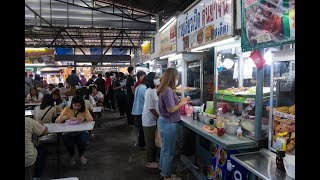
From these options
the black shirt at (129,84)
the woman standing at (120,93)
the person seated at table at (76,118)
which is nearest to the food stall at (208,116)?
the person seated at table at (76,118)

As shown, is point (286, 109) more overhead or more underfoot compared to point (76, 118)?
more overhead

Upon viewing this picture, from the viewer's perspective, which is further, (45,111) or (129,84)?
(129,84)

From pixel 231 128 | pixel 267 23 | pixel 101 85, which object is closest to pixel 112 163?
pixel 231 128

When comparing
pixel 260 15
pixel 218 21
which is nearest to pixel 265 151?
pixel 260 15

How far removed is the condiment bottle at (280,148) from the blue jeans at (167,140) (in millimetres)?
1676

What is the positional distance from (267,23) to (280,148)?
4.11 feet

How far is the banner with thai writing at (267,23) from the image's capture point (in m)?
2.29

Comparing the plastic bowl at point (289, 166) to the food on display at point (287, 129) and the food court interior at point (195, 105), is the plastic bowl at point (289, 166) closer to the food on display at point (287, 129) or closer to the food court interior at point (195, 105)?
the food court interior at point (195, 105)

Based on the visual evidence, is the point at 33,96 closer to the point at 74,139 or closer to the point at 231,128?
the point at 74,139

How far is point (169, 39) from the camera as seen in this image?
6453mm

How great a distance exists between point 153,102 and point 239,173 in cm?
195
